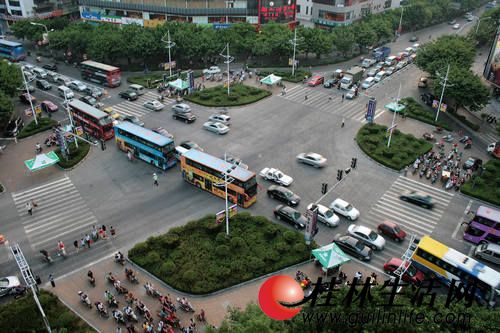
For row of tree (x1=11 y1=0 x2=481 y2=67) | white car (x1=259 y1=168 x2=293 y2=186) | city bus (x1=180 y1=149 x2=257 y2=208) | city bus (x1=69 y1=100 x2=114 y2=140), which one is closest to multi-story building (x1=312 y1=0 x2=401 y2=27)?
row of tree (x1=11 y1=0 x2=481 y2=67)

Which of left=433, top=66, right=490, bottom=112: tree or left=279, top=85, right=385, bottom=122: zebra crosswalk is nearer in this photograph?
left=433, top=66, right=490, bottom=112: tree

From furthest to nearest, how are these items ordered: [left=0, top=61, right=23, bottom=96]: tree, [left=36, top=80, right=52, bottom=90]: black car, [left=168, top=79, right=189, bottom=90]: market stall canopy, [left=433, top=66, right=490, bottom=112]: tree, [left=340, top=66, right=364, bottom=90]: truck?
[left=340, top=66, right=364, bottom=90]: truck < [left=36, top=80, right=52, bottom=90]: black car < [left=168, top=79, right=189, bottom=90]: market stall canopy < [left=0, top=61, right=23, bottom=96]: tree < [left=433, top=66, right=490, bottom=112]: tree

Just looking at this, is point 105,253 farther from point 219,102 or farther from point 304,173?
point 219,102

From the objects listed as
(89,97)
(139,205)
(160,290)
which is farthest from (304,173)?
(89,97)

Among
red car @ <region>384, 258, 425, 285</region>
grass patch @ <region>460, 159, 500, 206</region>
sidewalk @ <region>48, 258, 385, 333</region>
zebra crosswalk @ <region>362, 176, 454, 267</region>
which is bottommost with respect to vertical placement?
sidewalk @ <region>48, 258, 385, 333</region>

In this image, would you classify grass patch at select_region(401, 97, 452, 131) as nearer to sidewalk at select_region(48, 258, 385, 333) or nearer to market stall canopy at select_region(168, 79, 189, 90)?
sidewalk at select_region(48, 258, 385, 333)

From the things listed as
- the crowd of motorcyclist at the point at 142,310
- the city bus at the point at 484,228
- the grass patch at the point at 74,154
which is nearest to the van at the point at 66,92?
the grass patch at the point at 74,154

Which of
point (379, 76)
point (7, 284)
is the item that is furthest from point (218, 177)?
point (379, 76)
